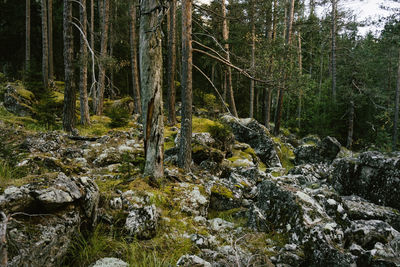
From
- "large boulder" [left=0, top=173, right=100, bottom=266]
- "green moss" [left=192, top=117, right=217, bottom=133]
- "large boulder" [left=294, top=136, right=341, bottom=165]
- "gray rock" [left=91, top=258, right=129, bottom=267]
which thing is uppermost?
"green moss" [left=192, top=117, right=217, bottom=133]

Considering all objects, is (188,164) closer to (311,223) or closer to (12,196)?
(311,223)

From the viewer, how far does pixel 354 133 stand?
59.8 feet

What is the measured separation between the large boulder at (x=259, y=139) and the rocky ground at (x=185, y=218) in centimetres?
435

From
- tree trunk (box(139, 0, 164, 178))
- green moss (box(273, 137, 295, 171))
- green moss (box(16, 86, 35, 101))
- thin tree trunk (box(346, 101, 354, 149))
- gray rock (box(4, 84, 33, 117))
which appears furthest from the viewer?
thin tree trunk (box(346, 101, 354, 149))

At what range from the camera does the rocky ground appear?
2146 mm

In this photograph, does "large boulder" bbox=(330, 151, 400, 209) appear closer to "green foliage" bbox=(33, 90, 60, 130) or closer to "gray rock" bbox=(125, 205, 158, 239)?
"gray rock" bbox=(125, 205, 158, 239)

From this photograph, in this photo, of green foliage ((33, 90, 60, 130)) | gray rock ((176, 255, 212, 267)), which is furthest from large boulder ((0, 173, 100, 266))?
green foliage ((33, 90, 60, 130))

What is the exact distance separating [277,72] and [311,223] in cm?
413

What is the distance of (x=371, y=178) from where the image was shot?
17.2ft

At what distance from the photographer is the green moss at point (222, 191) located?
14.6 ft

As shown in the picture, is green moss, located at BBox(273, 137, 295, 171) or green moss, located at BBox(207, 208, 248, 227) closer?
green moss, located at BBox(207, 208, 248, 227)

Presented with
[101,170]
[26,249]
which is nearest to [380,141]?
[101,170]

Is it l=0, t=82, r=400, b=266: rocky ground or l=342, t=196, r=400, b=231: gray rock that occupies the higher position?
l=0, t=82, r=400, b=266: rocky ground

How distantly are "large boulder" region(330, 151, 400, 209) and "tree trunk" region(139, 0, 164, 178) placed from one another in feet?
15.6
